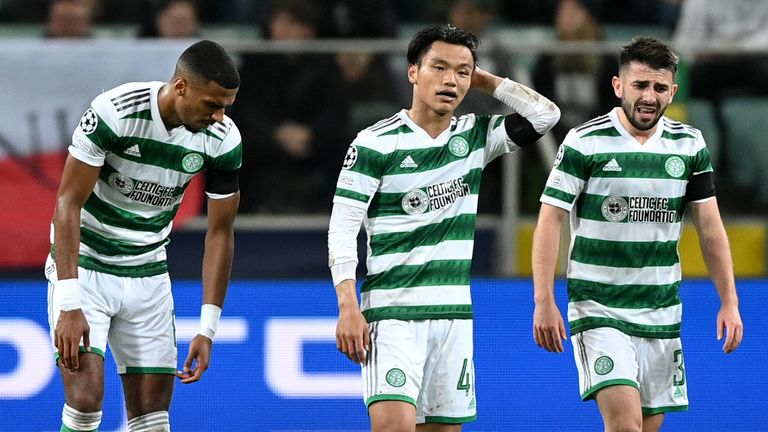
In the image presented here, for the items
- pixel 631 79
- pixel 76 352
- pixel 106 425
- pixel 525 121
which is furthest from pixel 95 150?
pixel 106 425

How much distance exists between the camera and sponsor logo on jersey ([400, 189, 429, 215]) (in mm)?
5219

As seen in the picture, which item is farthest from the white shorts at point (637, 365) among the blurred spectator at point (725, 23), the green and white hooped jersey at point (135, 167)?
the blurred spectator at point (725, 23)

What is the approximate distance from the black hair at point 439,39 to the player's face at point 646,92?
61 cm

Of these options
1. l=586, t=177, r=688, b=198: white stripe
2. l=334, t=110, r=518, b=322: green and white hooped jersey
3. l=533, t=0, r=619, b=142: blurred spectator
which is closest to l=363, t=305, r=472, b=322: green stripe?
l=334, t=110, r=518, b=322: green and white hooped jersey

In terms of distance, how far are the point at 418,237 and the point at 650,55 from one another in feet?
3.68

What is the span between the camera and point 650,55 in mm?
5332

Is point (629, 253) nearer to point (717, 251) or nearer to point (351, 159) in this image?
point (717, 251)

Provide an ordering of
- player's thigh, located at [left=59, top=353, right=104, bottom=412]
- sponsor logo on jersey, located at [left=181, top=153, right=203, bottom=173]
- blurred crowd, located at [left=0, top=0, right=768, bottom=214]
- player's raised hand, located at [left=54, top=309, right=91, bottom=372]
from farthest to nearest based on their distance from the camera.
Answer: blurred crowd, located at [left=0, top=0, right=768, bottom=214] → sponsor logo on jersey, located at [left=181, top=153, right=203, bottom=173] → player's thigh, located at [left=59, top=353, right=104, bottom=412] → player's raised hand, located at [left=54, top=309, right=91, bottom=372]

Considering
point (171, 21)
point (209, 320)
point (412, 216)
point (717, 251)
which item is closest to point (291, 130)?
point (171, 21)

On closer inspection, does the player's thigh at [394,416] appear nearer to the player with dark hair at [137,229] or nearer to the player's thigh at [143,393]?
the player with dark hair at [137,229]

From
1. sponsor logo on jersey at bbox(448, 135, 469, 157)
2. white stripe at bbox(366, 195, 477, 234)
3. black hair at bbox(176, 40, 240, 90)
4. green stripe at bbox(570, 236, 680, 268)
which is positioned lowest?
green stripe at bbox(570, 236, 680, 268)

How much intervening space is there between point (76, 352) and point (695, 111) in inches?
167

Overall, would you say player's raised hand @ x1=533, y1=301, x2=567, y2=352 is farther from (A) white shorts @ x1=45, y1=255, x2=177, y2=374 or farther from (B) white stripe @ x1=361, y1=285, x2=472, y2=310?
(A) white shorts @ x1=45, y1=255, x2=177, y2=374

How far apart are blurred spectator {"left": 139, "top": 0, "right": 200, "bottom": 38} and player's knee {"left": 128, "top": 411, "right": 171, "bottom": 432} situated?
11.8 feet
